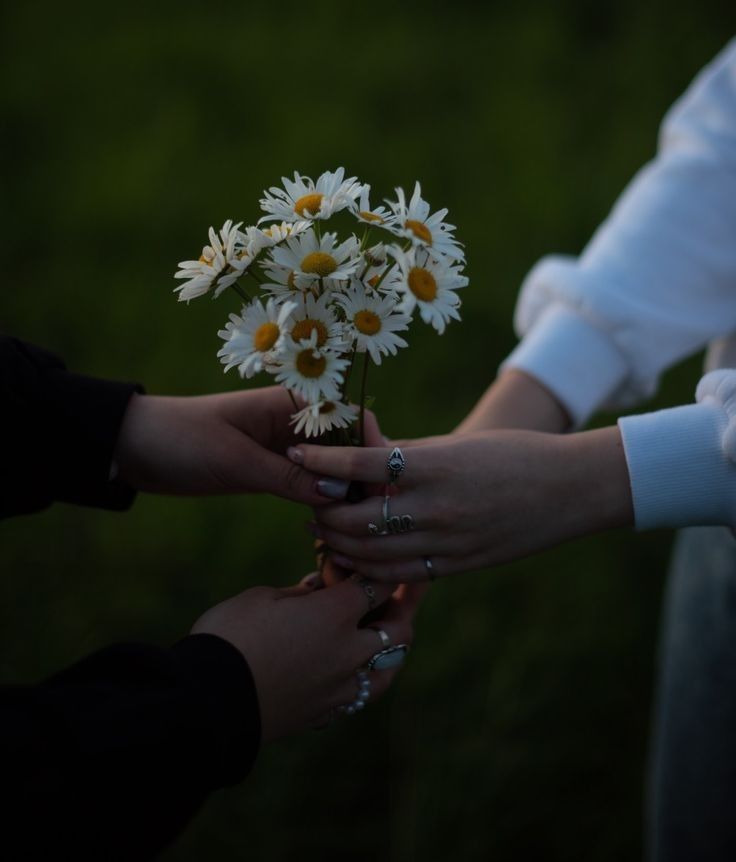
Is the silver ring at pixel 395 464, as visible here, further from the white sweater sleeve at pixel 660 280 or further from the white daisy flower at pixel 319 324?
the white sweater sleeve at pixel 660 280

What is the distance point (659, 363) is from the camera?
1.67m

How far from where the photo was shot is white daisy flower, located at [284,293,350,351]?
Result: 1.09 meters

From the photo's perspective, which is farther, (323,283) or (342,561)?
(342,561)

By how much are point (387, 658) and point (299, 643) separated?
18 centimetres

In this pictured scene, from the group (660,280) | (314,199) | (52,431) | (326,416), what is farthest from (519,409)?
(52,431)

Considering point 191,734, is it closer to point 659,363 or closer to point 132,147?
point 659,363

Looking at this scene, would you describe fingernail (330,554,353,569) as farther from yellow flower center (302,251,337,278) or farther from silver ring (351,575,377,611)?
yellow flower center (302,251,337,278)

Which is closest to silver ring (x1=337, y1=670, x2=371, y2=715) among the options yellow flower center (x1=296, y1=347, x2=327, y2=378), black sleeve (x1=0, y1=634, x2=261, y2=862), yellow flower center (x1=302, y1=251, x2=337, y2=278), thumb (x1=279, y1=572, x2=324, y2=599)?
thumb (x1=279, y1=572, x2=324, y2=599)

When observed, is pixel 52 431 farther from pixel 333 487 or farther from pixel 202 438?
pixel 333 487

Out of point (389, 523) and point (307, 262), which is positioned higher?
point (307, 262)

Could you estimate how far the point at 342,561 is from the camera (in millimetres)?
1366

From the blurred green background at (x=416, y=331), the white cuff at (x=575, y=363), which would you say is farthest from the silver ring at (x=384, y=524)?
the blurred green background at (x=416, y=331)

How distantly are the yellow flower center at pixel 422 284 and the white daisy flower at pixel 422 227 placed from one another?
31mm

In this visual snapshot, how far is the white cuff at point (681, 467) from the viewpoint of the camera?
1.27 m
